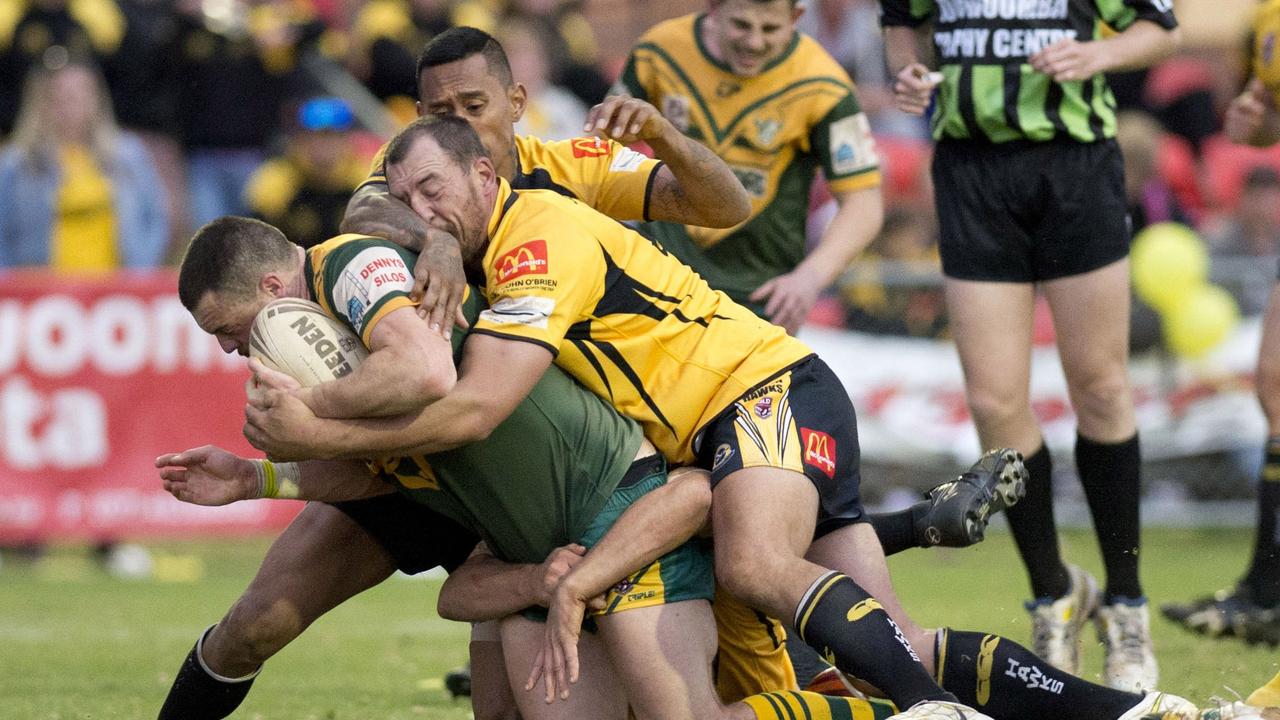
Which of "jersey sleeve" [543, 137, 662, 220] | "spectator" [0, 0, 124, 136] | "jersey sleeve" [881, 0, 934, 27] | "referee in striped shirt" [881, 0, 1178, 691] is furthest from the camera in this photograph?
"spectator" [0, 0, 124, 136]

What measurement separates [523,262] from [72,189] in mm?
8136

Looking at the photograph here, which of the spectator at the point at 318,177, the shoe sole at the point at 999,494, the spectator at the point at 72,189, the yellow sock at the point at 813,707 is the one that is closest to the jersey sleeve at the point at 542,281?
the yellow sock at the point at 813,707

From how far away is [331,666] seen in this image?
23.8 feet

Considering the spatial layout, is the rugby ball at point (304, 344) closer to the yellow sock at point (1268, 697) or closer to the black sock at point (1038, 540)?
the yellow sock at point (1268, 697)

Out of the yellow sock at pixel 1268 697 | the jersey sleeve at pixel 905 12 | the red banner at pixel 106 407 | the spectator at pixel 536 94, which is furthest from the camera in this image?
the spectator at pixel 536 94

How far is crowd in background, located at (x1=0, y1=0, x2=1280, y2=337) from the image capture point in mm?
11648

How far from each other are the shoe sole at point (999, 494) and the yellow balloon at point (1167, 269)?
22.1 ft

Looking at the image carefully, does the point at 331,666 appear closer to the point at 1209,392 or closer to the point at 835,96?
the point at 835,96

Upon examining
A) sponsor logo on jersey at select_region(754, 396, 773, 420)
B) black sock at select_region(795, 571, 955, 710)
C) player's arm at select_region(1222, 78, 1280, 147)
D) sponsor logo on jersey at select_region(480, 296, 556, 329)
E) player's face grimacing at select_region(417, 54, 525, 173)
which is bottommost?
black sock at select_region(795, 571, 955, 710)

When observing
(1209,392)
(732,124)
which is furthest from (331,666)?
(1209,392)

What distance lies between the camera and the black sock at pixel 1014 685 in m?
4.56

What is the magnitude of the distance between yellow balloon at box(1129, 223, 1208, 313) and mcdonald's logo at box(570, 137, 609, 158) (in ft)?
21.4

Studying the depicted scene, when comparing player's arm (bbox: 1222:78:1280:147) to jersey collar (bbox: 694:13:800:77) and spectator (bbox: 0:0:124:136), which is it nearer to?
jersey collar (bbox: 694:13:800:77)

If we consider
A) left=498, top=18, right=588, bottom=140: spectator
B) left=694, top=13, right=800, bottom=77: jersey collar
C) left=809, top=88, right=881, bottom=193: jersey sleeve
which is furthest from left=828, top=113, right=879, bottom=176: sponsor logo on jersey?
left=498, top=18, right=588, bottom=140: spectator
